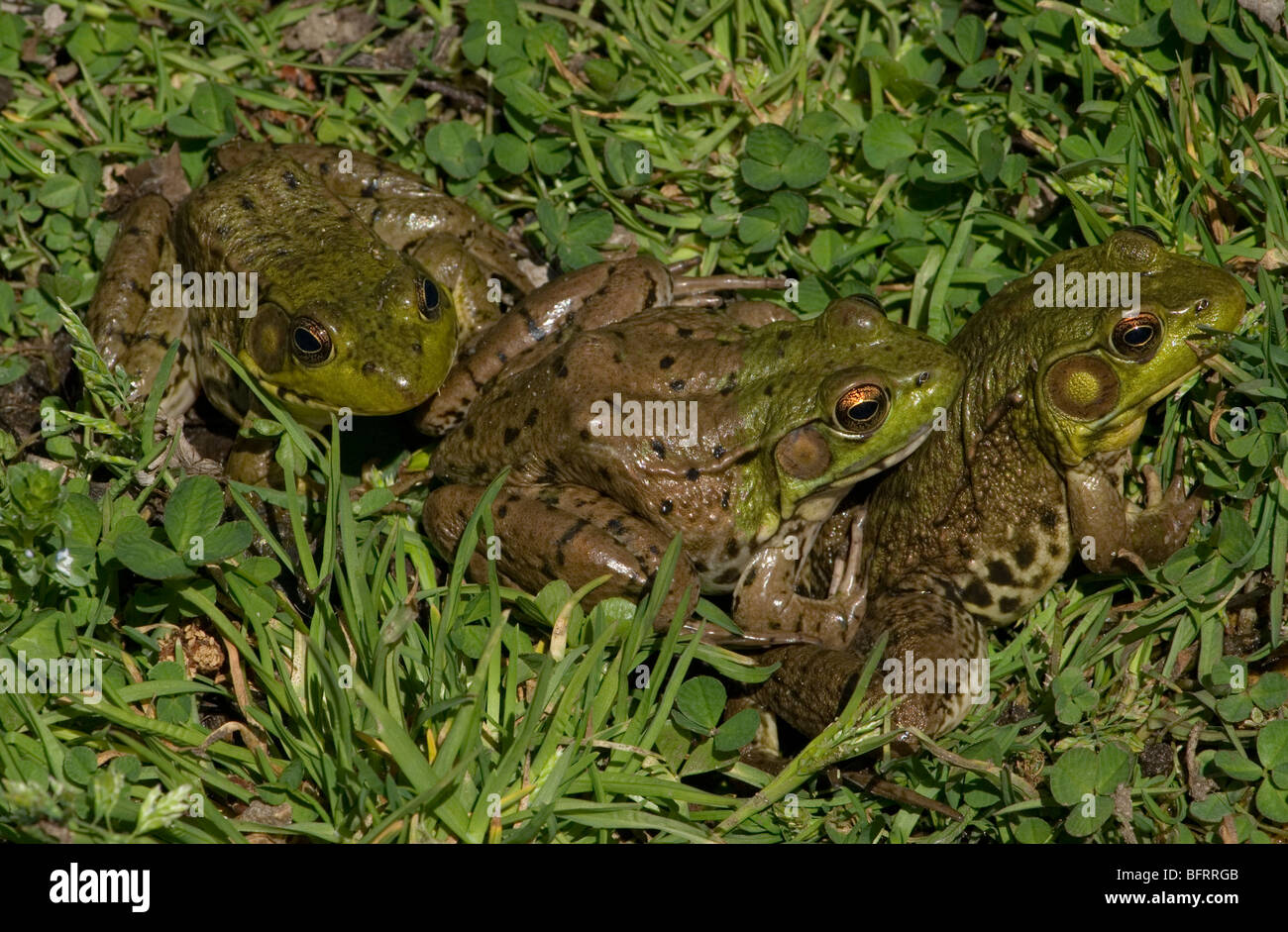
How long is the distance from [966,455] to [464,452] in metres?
1.83

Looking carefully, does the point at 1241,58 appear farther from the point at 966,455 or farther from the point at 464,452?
the point at 464,452

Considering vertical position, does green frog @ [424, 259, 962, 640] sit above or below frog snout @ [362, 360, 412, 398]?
below

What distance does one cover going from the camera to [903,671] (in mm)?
3766

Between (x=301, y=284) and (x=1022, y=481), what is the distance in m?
2.74

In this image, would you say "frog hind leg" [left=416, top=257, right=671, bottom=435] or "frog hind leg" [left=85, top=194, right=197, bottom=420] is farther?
"frog hind leg" [left=85, top=194, right=197, bottom=420]

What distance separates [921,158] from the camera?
4691mm

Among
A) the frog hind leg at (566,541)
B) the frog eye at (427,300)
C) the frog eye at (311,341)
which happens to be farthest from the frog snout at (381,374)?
the frog hind leg at (566,541)

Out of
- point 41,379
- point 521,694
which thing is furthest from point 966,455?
point 41,379

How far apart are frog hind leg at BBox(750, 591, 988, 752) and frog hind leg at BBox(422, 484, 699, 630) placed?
463mm

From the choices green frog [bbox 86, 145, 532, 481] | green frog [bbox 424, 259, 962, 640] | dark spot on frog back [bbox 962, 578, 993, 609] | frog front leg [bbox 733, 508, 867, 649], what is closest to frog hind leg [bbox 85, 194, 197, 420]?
green frog [bbox 86, 145, 532, 481]

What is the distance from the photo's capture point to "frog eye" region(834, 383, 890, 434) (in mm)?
3811

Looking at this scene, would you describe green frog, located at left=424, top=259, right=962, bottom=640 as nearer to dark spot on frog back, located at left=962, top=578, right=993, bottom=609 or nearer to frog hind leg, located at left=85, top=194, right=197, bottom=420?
dark spot on frog back, located at left=962, top=578, right=993, bottom=609

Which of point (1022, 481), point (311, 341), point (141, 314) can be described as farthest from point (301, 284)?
point (1022, 481)

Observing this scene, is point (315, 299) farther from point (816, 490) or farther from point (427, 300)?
point (816, 490)
